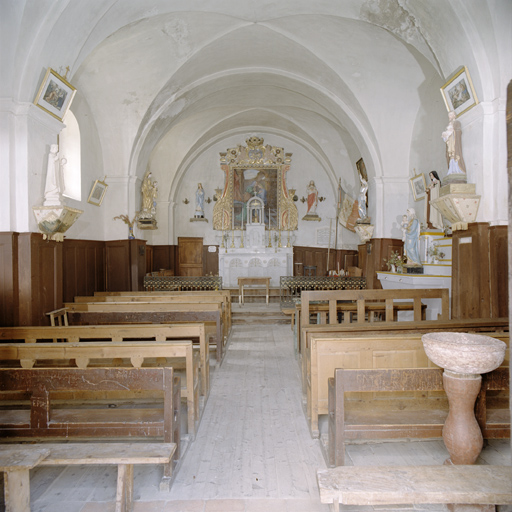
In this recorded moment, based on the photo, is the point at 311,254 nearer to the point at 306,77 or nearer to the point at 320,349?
the point at 306,77

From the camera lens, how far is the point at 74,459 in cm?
254

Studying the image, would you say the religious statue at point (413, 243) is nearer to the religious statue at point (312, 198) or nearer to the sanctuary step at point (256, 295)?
the sanctuary step at point (256, 295)

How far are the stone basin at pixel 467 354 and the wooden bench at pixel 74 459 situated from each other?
180cm

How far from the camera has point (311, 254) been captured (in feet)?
56.4

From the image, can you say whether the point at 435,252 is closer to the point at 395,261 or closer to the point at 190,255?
the point at 395,261

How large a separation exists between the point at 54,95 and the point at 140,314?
3825mm

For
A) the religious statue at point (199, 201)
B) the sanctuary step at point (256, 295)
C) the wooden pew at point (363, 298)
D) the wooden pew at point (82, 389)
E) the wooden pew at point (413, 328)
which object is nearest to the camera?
the wooden pew at point (82, 389)

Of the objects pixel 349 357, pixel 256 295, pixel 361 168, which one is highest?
pixel 361 168

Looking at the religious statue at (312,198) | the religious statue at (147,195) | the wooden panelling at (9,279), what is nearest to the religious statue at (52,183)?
the wooden panelling at (9,279)

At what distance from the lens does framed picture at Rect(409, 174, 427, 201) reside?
10.1 m

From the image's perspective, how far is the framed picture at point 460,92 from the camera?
608 cm

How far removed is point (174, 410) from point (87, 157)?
839 centimetres

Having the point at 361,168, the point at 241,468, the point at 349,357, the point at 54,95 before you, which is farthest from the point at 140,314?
the point at 361,168

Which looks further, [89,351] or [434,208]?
[434,208]
